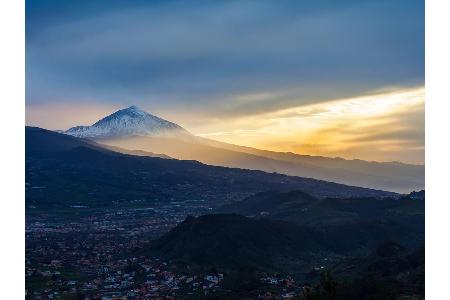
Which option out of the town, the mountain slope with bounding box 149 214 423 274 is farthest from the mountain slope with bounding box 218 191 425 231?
the town

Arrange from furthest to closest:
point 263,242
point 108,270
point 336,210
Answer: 1. point 336,210
2. point 263,242
3. point 108,270

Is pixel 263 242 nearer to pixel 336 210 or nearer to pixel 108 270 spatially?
pixel 108 270

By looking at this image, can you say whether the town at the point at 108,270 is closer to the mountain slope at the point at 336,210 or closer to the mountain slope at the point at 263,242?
the mountain slope at the point at 263,242

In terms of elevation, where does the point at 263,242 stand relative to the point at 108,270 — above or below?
above

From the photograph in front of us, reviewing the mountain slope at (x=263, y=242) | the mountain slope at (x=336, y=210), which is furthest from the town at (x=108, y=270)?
the mountain slope at (x=336, y=210)

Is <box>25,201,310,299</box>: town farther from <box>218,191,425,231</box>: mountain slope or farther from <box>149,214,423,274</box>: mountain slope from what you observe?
<box>218,191,425,231</box>: mountain slope

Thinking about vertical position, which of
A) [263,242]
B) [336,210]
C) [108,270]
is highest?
[336,210]

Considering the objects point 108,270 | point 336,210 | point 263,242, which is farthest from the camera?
point 336,210

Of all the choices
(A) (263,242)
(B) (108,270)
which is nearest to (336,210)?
(A) (263,242)

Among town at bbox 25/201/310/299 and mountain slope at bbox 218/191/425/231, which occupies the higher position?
mountain slope at bbox 218/191/425/231

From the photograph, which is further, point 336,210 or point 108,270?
point 336,210
